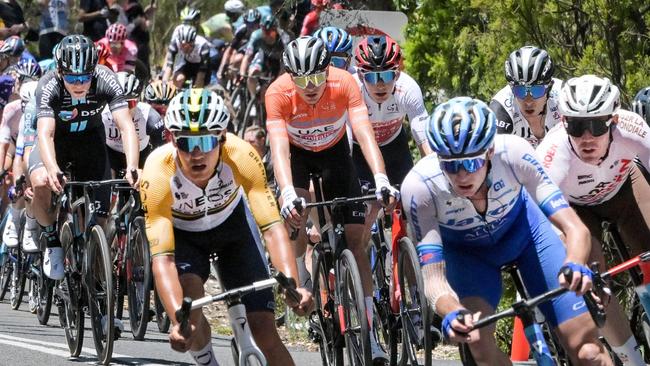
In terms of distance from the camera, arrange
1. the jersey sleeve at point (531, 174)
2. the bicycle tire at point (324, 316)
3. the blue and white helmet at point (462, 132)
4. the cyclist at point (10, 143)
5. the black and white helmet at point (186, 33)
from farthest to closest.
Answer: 1. the black and white helmet at point (186, 33)
2. the cyclist at point (10, 143)
3. the bicycle tire at point (324, 316)
4. the jersey sleeve at point (531, 174)
5. the blue and white helmet at point (462, 132)

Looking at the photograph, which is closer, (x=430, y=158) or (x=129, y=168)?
(x=430, y=158)

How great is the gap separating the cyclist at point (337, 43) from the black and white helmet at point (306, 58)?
1687 millimetres

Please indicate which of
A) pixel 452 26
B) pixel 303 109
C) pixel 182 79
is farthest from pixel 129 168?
pixel 182 79

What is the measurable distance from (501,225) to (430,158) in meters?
0.50

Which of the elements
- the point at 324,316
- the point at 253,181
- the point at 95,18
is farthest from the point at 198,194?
the point at 95,18

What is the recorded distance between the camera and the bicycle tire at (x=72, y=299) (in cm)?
1141

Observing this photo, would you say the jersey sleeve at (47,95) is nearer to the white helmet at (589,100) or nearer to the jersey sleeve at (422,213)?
the white helmet at (589,100)

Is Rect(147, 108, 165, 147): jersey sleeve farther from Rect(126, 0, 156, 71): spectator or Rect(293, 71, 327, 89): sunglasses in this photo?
Rect(126, 0, 156, 71): spectator

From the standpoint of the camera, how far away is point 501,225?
7.80m

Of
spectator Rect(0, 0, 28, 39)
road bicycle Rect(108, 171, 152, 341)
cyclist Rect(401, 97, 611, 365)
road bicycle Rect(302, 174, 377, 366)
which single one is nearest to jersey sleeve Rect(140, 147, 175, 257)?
cyclist Rect(401, 97, 611, 365)

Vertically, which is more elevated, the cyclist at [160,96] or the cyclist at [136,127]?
the cyclist at [160,96]

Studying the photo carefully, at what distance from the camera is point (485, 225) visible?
7.79 m

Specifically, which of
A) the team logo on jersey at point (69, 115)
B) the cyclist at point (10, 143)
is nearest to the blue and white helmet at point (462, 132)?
the team logo on jersey at point (69, 115)

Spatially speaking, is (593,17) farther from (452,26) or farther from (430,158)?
(430,158)
